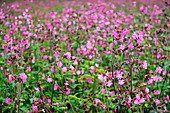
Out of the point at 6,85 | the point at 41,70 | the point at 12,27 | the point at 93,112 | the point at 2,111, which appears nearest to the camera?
the point at 2,111

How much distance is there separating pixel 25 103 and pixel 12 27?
212 centimetres

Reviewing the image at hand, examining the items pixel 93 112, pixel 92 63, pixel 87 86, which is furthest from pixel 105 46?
pixel 93 112

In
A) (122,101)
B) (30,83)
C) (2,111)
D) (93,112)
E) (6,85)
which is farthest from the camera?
(30,83)

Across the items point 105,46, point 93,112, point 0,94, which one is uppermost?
point 105,46

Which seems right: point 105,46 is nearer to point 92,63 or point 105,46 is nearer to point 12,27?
point 92,63

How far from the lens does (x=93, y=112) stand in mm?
2916

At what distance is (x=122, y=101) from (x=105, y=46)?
2298mm

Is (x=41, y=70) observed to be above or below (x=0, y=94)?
above

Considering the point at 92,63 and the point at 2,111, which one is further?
the point at 92,63

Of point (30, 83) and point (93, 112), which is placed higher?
point (30, 83)

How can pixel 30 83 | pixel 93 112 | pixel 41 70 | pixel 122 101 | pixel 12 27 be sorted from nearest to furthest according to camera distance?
pixel 122 101, pixel 93 112, pixel 30 83, pixel 41 70, pixel 12 27

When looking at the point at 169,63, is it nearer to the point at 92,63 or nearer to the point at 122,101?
the point at 92,63

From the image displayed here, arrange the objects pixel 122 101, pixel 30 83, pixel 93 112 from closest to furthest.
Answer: pixel 122 101, pixel 93 112, pixel 30 83

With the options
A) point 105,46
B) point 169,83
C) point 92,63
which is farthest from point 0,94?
point 169,83
